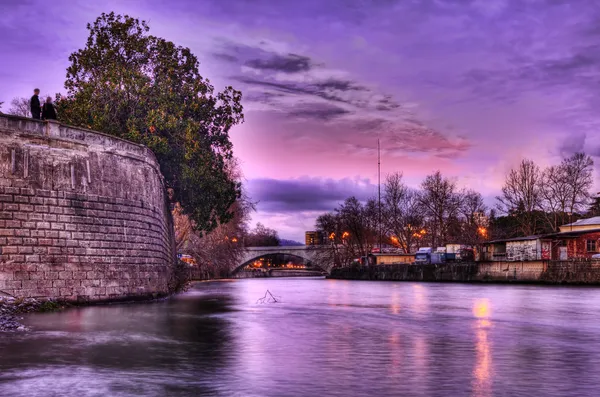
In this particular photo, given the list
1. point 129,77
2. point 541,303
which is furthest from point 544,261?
point 129,77

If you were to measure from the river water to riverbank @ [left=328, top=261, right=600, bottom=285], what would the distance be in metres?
25.4

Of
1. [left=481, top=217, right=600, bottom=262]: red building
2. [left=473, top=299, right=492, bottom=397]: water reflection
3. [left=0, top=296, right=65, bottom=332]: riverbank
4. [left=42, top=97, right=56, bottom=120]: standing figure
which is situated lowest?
[left=473, top=299, right=492, bottom=397]: water reflection

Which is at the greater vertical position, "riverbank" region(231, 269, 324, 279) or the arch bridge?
the arch bridge

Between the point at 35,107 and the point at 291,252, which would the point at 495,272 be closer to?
the point at 35,107

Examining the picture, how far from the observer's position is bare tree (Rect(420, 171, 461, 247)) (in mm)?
73500

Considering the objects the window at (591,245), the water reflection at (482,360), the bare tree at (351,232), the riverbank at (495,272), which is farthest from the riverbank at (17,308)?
the bare tree at (351,232)

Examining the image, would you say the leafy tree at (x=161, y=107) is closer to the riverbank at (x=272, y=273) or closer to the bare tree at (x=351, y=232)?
the bare tree at (x=351, y=232)

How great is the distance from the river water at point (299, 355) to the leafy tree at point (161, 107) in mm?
14538

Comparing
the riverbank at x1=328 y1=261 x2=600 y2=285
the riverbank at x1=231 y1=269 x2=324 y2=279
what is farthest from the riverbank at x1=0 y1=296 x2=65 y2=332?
the riverbank at x1=231 y1=269 x2=324 y2=279

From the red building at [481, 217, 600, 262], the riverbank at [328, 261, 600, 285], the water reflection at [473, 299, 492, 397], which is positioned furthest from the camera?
the red building at [481, 217, 600, 262]

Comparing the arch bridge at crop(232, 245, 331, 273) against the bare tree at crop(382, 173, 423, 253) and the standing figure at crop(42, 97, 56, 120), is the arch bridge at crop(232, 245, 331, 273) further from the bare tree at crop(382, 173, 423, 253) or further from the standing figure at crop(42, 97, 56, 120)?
the standing figure at crop(42, 97, 56, 120)

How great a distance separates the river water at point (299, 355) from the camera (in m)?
8.88

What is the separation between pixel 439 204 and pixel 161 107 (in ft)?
149

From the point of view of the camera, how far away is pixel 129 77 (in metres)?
33.3
